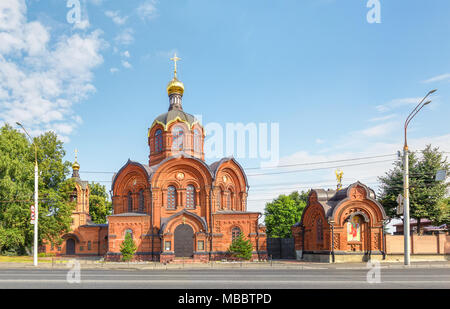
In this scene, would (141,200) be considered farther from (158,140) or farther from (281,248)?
(281,248)

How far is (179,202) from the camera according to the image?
36000 mm

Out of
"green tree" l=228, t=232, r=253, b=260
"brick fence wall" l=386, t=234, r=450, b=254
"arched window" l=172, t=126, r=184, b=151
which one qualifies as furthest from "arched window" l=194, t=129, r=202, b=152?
"brick fence wall" l=386, t=234, r=450, b=254

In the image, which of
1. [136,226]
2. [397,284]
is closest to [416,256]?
[397,284]

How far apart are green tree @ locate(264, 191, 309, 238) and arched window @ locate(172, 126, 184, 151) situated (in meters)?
23.2

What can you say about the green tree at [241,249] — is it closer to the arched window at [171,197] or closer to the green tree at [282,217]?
the arched window at [171,197]

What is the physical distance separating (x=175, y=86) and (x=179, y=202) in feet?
45.3

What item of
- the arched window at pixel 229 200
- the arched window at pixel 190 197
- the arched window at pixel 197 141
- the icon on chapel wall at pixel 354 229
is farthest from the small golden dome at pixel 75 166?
the icon on chapel wall at pixel 354 229

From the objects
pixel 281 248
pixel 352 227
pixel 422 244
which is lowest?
pixel 281 248

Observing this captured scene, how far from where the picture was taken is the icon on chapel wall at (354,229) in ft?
107

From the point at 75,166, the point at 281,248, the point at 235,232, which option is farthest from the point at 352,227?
the point at 75,166

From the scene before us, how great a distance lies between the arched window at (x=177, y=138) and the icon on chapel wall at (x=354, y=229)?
17.7 m

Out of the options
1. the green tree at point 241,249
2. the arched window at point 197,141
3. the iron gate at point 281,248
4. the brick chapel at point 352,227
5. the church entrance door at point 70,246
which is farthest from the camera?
the church entrance door at point 70,246

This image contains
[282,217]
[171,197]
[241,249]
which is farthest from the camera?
[282,217]

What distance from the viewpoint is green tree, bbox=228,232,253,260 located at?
111 feet
